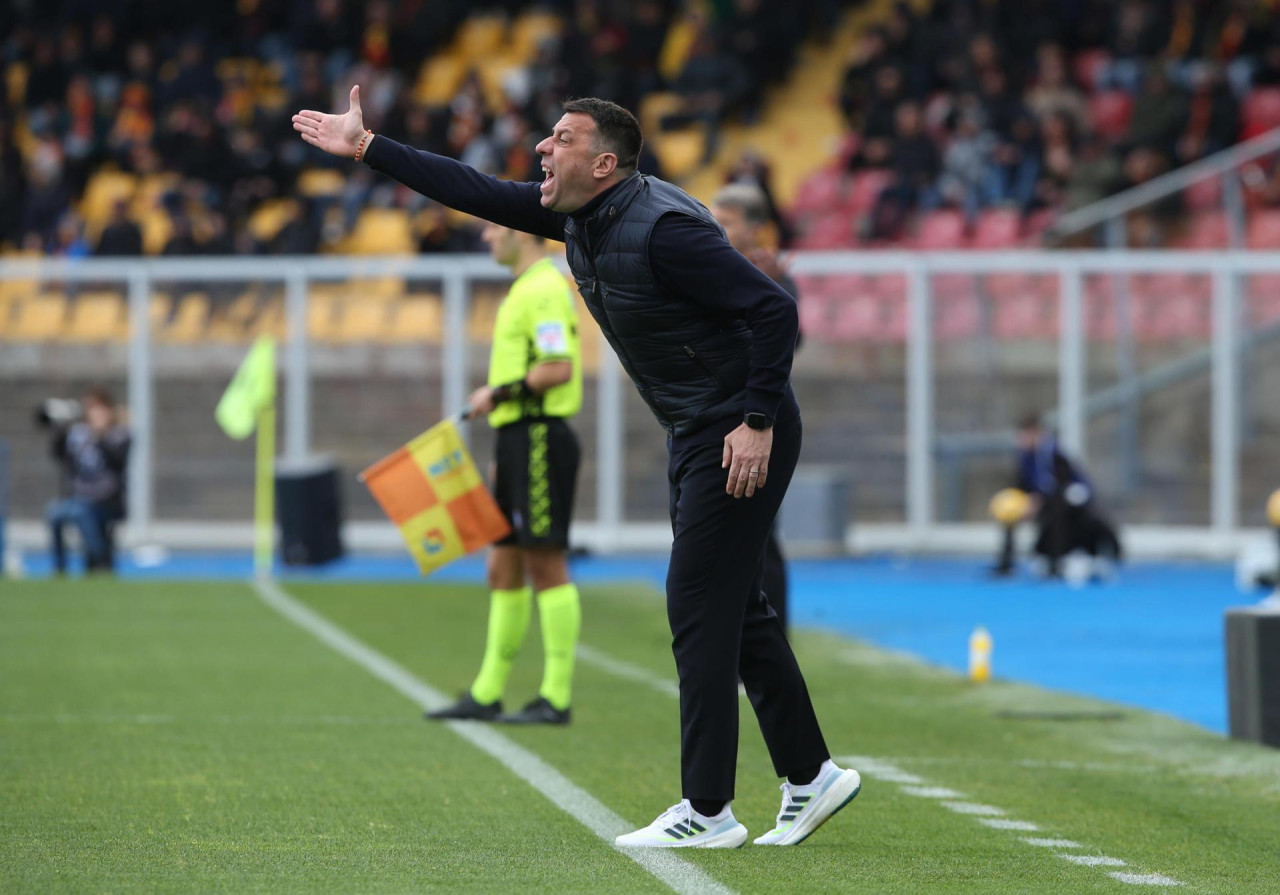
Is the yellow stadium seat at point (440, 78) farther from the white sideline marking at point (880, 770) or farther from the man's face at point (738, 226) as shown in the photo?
the white sideline marking at point (880, 770)

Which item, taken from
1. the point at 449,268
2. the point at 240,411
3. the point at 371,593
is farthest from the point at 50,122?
the point at 371,593

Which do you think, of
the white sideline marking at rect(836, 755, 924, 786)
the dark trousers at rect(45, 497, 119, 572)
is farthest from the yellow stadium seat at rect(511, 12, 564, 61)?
the white sideline marking at rect(836, 755, 924, 786)

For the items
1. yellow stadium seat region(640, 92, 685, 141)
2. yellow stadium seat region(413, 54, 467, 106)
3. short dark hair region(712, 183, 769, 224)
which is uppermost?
yellow stadium seat region(413, 54, 467, 106)

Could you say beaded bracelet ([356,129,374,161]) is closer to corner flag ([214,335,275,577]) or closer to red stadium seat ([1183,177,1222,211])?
corner flag ([214,335,275,577])

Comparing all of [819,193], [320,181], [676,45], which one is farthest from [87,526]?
[676,45]

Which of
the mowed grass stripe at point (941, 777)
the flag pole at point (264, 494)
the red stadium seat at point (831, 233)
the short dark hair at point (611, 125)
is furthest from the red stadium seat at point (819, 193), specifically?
the short dark hair at point (611, 125)

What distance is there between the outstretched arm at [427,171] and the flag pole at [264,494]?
13144mm

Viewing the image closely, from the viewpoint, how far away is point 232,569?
64.8ft

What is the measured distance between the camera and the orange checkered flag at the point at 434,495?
8.22 meters

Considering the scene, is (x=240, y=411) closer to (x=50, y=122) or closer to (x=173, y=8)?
(x=50, y=122)

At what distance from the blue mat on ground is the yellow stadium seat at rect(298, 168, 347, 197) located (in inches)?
210

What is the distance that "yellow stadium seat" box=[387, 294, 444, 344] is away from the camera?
68.0ft

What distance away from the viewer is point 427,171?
5.30 meters

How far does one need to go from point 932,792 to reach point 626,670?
414 cm
